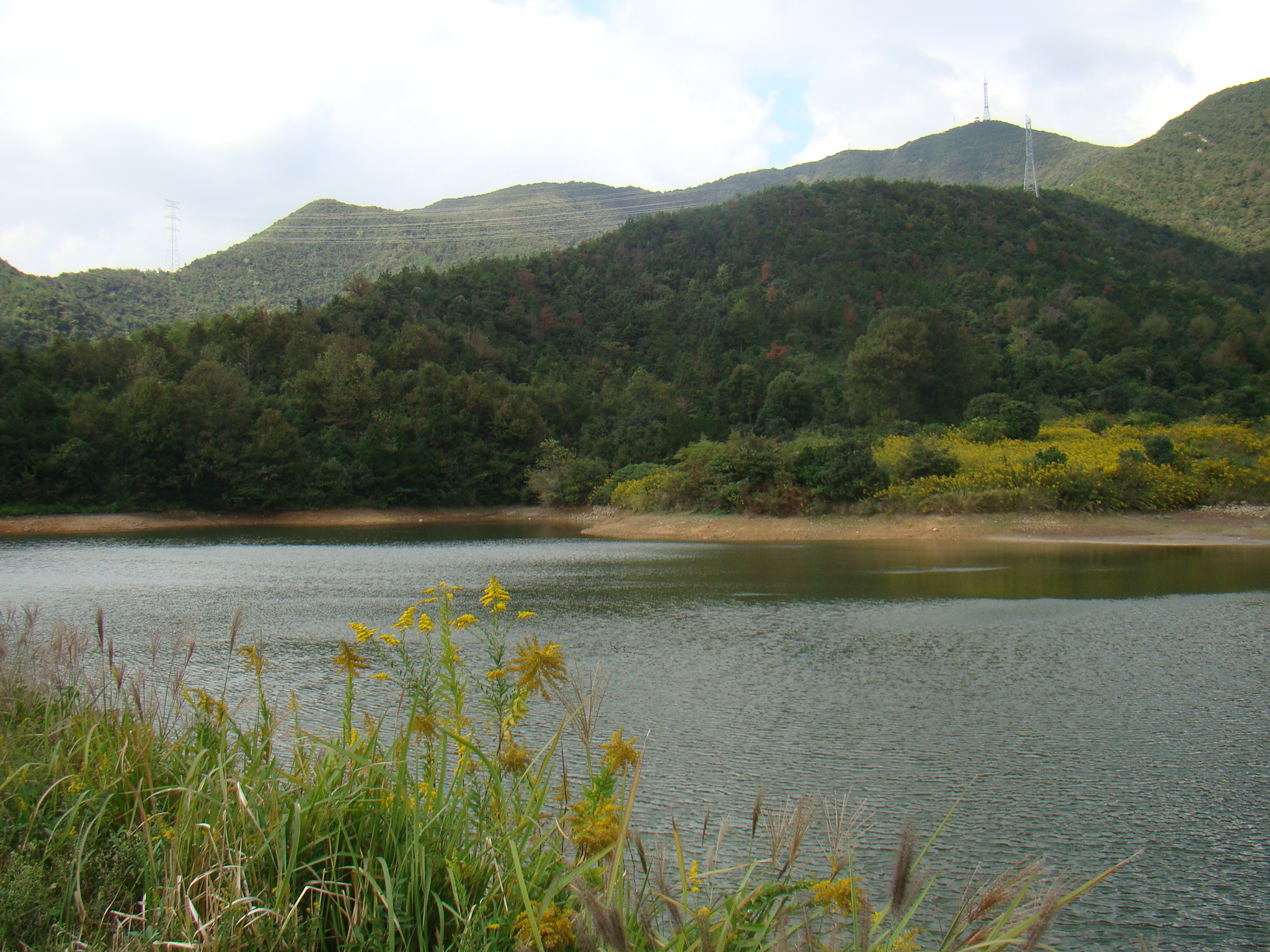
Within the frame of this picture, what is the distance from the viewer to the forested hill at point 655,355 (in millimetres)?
43906

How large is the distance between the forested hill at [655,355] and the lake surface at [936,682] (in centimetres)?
2427

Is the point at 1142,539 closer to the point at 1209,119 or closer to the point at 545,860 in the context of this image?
the point at 545,860

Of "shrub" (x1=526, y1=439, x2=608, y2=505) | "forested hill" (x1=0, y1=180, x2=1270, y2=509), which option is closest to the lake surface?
"shrub" (x1=526, y1=439, x2=608, y2=505)

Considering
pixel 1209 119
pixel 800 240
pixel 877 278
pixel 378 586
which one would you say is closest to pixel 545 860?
pixel 378 586

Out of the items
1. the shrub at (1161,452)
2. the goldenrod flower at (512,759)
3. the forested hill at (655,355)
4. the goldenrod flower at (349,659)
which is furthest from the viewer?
the forested hill at (655,355)

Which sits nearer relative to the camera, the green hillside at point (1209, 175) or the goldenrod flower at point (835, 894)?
the goldenrod flower at point (835, 894)

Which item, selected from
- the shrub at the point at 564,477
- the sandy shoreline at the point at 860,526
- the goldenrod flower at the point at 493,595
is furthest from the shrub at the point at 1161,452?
the goldenrod flower at the point at 493,595

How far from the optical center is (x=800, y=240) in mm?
75125

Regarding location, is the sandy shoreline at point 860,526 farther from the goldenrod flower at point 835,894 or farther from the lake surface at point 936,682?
the goldenrod flower at point 835,894

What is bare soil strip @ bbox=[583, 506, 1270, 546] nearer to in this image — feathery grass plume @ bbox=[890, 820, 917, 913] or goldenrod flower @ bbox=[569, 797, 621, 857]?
goldenrod flower @ bbox=[569, 797, 621, 857]

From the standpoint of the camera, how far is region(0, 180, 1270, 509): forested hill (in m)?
43.9

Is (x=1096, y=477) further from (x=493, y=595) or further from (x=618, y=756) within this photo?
(x=618, y=756)

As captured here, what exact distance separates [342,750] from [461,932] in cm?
89

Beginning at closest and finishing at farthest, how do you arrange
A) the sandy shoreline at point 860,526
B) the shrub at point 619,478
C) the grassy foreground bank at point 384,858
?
the grassy foreground bank at point 384,858 < the sandy shoreline at point 860,526 < the shrub at point 619,478
